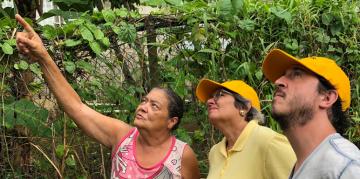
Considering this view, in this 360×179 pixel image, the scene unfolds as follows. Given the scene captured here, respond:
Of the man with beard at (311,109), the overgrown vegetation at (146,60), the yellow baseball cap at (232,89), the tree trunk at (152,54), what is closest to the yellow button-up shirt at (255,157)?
the yellow baseball cap at (232,89)

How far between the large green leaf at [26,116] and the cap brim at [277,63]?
1.66m

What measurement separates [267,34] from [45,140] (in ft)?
5.51

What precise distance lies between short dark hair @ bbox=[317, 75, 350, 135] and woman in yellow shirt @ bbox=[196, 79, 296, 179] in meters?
0.42

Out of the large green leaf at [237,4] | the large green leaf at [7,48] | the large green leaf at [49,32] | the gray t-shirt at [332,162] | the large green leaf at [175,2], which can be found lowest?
the gray t-shirt at [332,162]

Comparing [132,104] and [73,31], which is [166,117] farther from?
[73,31]

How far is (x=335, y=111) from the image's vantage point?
206 cm

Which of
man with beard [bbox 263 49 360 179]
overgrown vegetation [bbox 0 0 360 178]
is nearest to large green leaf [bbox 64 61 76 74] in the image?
overgrown vegetation [bbox 0 0 360 178]

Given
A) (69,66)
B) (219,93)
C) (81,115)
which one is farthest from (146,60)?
(219,93)

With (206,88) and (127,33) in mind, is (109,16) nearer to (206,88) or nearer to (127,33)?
(127,33)

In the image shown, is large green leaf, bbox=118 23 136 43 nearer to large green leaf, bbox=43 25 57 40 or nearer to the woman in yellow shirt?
large green leaf, bbox=43 25 57 40

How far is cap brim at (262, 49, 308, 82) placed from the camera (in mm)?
2184

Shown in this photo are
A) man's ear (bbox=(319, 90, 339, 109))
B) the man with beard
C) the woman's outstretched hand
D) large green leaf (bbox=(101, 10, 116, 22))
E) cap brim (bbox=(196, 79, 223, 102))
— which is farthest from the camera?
large green leaf (bbox=(101, 10, 116, 22))

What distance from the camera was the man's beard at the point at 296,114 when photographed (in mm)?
1961

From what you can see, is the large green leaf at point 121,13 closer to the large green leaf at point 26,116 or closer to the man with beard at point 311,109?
the large green leaf at point 26,116
